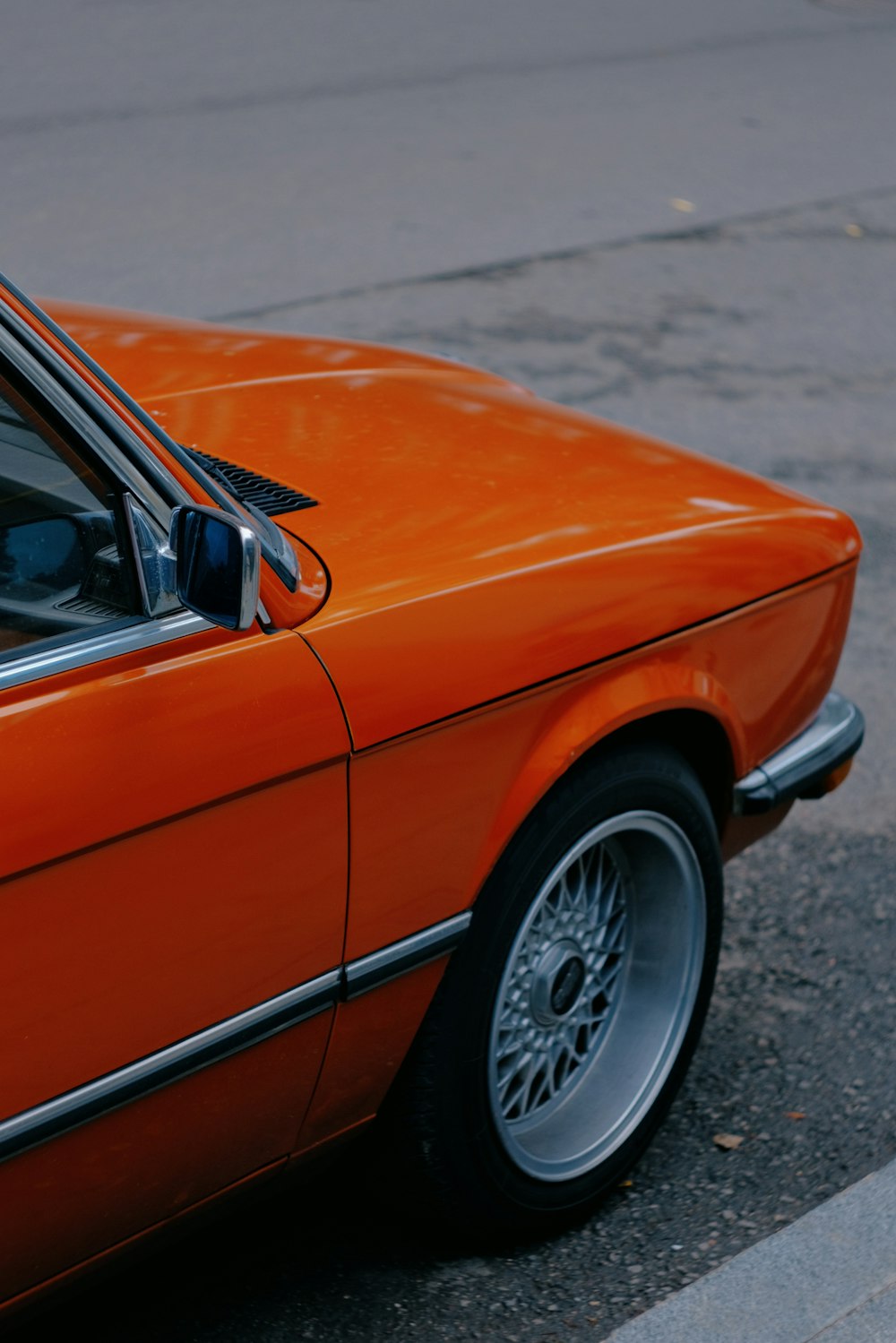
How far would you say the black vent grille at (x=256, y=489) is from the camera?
2.21 metres

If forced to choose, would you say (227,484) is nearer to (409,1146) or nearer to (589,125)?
(409,1146)

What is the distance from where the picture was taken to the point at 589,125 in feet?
35.6

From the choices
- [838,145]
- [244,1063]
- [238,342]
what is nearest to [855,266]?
[838,145]

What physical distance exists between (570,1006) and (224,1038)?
0.84 meters

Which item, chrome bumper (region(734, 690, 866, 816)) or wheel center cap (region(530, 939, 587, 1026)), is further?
chrome bumper (region(734, 690, 866, 816))

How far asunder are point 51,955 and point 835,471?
15.1ft

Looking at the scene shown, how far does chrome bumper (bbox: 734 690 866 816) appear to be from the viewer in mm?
2789

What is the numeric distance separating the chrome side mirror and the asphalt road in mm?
1106

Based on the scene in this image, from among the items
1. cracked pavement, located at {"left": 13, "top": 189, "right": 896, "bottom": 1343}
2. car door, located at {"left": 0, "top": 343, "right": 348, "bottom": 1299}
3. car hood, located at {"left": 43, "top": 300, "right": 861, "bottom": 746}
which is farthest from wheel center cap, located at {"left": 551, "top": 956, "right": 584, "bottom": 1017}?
car door, located at {"left": 0, "top": 343, "right": 348, "bottom": 1299}

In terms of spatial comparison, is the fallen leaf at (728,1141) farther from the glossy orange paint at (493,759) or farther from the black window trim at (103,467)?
the black window trim at (103,467)

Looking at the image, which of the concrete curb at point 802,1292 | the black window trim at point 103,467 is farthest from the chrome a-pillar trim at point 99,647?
the concrete curb at point 802,1292

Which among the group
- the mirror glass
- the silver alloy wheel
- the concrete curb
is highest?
the mirror glass

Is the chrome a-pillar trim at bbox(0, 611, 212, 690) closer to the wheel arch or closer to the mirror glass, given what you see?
the mirror glass

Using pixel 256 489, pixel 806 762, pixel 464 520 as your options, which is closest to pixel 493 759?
pixel 464 520
